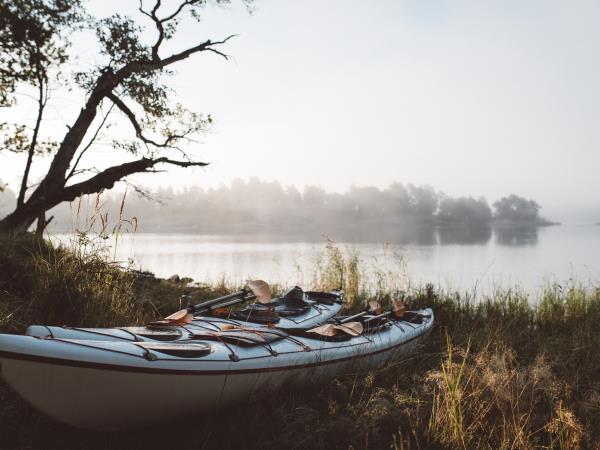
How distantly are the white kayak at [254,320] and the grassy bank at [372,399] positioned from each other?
60 cm

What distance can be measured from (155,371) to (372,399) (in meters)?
1.80

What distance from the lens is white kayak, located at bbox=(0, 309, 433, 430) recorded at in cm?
249

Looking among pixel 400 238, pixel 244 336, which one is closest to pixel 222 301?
pixel 244 336

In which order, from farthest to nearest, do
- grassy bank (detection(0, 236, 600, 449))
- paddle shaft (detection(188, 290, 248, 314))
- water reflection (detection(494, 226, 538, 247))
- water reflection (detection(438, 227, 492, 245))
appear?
water reflection (detection(438, 227, 492, 245)) < water reflection (detection(494, 226, 538, 247)) < paddle shaft (detection(188, 290, 248, 314)) < grassy bank (detection(0, 236, 600, 449))

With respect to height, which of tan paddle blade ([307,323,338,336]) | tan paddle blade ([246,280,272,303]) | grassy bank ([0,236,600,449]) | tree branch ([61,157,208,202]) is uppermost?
A: tree branch ([61,157,208,202])

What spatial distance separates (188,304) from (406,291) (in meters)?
5.12

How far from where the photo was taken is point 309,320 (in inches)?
225

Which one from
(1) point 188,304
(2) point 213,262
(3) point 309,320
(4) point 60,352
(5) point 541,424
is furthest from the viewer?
(2) point 213,262

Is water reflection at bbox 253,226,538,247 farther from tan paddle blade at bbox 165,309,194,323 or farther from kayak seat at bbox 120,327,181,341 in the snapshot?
kayak seat at bbox 120,327,181,341

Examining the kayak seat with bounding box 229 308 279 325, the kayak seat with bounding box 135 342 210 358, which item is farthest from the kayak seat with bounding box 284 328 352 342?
the kayak seat with bounding box 135 342 210 358

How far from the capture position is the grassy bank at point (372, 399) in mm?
2920

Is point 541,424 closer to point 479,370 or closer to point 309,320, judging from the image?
point 479,370

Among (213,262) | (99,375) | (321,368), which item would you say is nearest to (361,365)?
(321,368)

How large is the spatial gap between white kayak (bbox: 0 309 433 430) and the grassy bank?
0.18m
